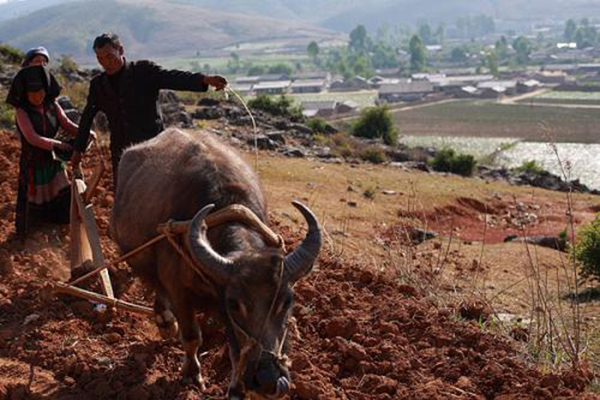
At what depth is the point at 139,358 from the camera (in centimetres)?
536

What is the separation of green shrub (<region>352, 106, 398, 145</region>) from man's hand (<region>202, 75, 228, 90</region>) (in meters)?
28.4

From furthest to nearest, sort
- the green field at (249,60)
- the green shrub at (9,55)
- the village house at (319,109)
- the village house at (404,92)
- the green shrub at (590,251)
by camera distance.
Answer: the green field at (249,60), the village house at (404,92), the village house at (319,109), the green shrub at (9,55), the green shrub at (590,251)

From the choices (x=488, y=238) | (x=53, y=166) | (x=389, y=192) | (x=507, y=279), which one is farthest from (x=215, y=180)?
(x=389, y=192)

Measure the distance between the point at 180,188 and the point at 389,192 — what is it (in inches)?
547

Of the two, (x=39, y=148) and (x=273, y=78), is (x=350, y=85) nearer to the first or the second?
(x=273, y=78)

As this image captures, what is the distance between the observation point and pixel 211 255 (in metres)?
4.09

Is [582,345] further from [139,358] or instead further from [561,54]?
[561,54]

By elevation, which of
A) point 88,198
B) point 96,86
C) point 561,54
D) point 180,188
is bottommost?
point 561,54

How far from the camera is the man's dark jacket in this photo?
20.8ft

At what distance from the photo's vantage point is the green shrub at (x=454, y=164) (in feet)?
92.0

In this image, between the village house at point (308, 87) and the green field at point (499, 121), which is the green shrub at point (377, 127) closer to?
the green field at point (499, 121)

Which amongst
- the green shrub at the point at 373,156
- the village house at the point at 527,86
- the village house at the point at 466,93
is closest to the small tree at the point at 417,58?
the village house at the point at 527,86

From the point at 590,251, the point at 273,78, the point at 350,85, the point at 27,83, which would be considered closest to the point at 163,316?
the point at 27,83

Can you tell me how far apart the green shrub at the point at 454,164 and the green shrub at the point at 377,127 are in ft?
19.2
